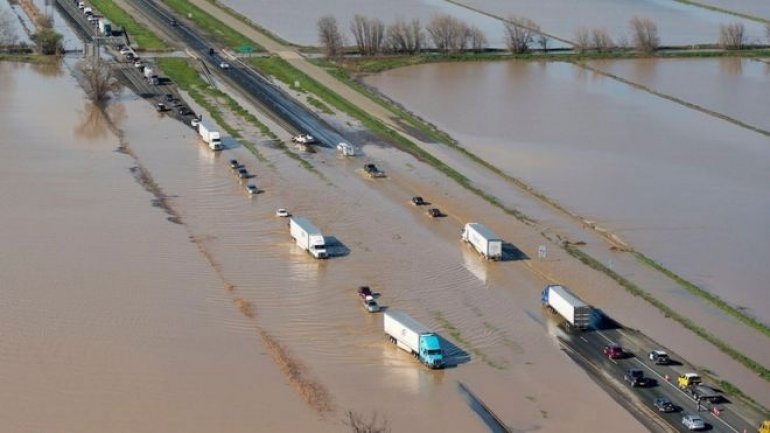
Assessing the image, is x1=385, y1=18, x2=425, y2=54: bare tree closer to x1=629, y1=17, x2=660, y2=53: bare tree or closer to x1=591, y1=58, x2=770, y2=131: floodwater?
x1=591, y1=58, x2=770, y2=131: floodwater

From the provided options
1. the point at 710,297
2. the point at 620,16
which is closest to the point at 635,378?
the point at 710,297

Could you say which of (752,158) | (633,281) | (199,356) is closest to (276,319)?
(199,356)

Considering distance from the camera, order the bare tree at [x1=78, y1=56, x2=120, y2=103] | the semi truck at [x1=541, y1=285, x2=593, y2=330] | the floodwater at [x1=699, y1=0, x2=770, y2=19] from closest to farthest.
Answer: the semi truck at [x1=541, y1=285, x2=593, y2=330]
the bare tree at [x1=78, y1=56, x2=120, y2=103]
the floodwater at [x1=699, y1=0, x2=770, y2=19]

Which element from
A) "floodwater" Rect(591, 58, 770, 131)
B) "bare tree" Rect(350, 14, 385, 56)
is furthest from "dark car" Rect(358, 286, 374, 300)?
"bare tree" Rect(350, 14, 385, 56)

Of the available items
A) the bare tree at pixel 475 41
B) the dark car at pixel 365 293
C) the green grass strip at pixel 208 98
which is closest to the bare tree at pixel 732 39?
the bare tree at pixel 475 41

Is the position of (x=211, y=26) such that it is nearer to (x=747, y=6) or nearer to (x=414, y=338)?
(x=747, y=6)

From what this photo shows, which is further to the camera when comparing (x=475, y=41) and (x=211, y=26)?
(x=211, y=26)
